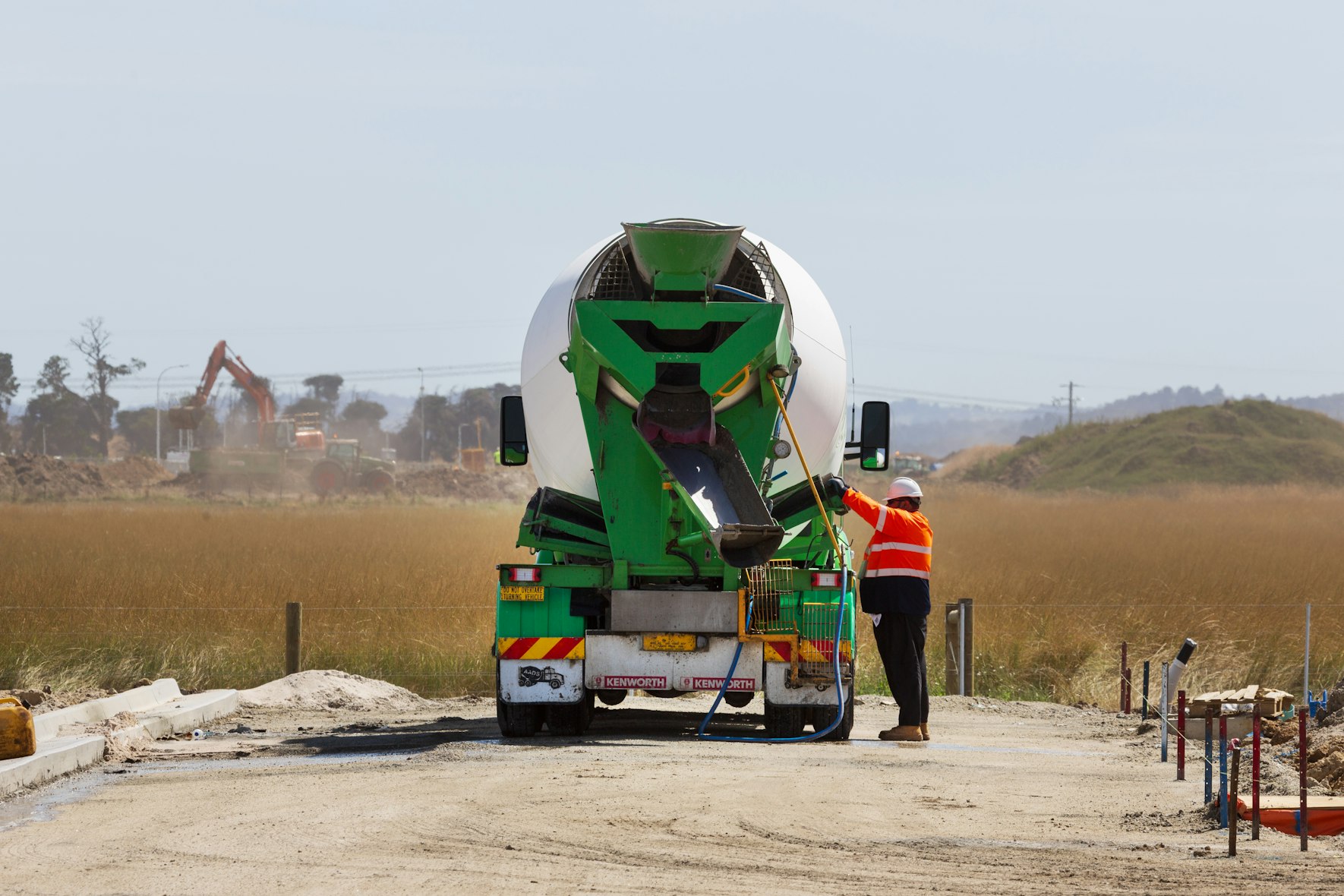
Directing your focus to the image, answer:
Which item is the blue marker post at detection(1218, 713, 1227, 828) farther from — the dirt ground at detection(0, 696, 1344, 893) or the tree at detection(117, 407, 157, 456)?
the tree at detection(117, 407, 157, 456)

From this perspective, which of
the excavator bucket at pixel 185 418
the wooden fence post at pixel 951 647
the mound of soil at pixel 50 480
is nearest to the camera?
the wooden fence post at pixel 951 647

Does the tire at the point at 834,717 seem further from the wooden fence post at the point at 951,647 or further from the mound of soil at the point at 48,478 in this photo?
the mound of soil at the point at 48,478

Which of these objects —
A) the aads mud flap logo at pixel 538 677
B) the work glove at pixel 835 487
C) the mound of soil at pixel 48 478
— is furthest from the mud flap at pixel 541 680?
the mound of soil at pixel 48 478

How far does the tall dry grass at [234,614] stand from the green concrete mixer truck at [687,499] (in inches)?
186

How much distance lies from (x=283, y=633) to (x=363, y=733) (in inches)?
198

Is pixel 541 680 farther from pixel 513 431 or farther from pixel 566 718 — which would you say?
pixel 513 431

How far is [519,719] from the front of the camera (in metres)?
11.1

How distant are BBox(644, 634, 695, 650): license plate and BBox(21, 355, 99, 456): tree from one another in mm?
116986

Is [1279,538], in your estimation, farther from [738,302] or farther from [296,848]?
[296,848]

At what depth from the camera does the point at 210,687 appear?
15008mm

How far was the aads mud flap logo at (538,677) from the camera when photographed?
35.7 ft

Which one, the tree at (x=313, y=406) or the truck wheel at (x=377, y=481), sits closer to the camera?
the truck wheel at (x=377, y=481)

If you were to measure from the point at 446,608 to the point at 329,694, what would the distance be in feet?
6.37

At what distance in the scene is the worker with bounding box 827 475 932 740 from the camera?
37.4 ft
